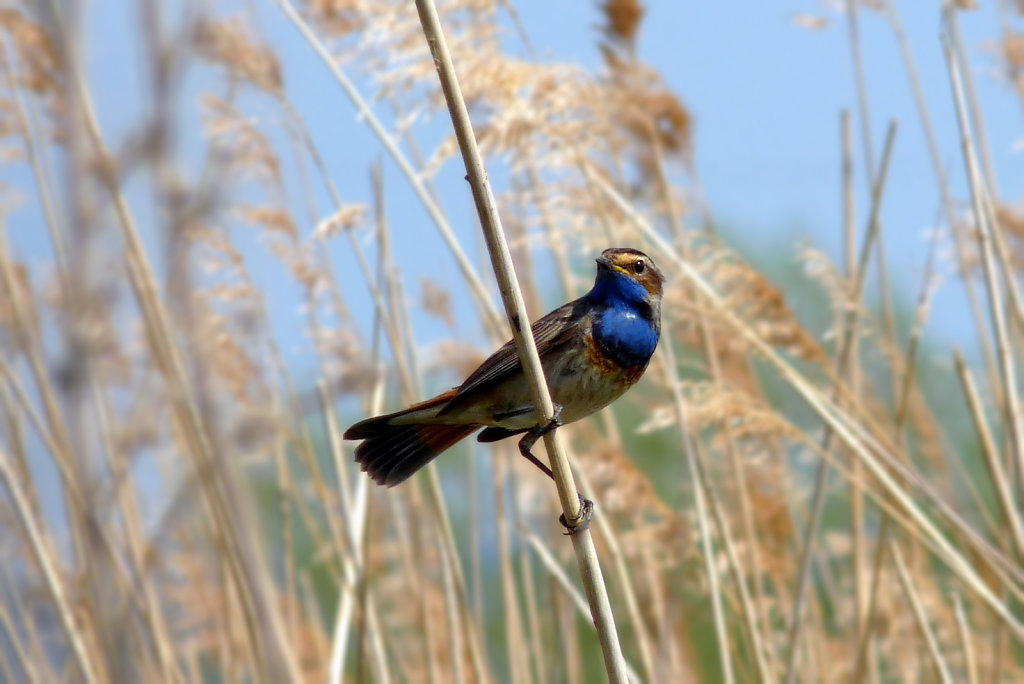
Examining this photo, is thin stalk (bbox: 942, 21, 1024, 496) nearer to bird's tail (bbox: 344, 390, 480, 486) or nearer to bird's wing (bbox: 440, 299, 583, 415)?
bird's wing (bbox: 440, 299, 583, 415)

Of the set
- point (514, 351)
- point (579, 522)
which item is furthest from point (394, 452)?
point (579, 522)

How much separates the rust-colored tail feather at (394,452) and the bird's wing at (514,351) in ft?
0.51

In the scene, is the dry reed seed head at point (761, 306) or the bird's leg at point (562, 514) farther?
the dry reed seed head at point (761, 306)

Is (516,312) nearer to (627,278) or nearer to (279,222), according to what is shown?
(627,278)

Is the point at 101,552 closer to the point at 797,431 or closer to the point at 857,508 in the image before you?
the point at 797,431

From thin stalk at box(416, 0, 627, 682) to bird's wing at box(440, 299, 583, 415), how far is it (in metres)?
0.57

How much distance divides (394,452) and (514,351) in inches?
16.4

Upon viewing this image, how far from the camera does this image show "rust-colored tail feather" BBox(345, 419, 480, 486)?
2480 mm

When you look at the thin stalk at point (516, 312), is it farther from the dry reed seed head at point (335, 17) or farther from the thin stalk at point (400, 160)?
the dry reed seed head at point (335, 17)

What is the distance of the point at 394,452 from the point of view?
2.50 meters

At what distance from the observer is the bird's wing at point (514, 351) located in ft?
7.64

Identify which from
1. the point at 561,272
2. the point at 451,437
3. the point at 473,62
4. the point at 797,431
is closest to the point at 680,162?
the point at 561,272

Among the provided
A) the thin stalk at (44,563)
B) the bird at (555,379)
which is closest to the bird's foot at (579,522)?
the bird at (555,379)

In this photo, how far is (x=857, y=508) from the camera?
3.38 metres
